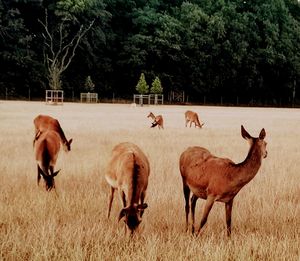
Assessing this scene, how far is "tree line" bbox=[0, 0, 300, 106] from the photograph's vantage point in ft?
196

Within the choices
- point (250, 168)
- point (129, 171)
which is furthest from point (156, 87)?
point (250, 168)

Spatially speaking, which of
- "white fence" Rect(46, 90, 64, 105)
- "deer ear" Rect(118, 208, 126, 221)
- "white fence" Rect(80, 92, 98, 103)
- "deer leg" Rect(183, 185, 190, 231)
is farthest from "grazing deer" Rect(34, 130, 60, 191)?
"white fence" Rect(80, 92, 98, 103)

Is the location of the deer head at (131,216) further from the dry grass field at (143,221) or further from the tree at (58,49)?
the tree at (58,49)

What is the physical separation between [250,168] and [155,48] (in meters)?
61.0

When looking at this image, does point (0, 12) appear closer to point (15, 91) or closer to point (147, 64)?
point (15, 91)

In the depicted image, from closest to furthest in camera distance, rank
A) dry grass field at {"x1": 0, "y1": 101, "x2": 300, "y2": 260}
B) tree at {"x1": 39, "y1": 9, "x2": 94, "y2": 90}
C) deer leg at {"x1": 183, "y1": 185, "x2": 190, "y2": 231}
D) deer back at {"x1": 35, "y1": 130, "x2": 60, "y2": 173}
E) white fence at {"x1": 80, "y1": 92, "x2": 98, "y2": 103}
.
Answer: dry grass field at {"x1": 0, "y1": 101, "x2": 300, "y2": 260}
deer leg at {"x1": 183, "y1": 185, "x2": 190, "y2": 231}
deer back at {"x1": 35, "y1": 130, "x2": 60, "y2": 173}
tree at {"x1": 39, "y1": 9, "x2": 94, "y2": 90}
white fence at {"x1": 80, "y1": 92, "x2": 98, "y2": 103}

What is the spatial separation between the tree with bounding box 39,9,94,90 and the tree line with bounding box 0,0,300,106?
0.39ft

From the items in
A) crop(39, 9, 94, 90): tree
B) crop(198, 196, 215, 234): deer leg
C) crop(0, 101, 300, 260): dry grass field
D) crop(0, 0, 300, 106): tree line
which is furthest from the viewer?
crop(0, 0, 300, 106): tree line

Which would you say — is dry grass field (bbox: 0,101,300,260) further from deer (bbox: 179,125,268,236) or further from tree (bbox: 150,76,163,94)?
tree (bbox: 150,76,163,94)

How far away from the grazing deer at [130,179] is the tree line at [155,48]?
172 ft

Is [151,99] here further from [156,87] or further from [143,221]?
[143,221]

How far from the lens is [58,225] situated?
221 inches

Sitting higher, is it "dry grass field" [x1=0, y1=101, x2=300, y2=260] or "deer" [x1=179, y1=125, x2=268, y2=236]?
"deer" [x1=179, y1=125, x2=268, y2=236]

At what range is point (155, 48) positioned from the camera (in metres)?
65.4
